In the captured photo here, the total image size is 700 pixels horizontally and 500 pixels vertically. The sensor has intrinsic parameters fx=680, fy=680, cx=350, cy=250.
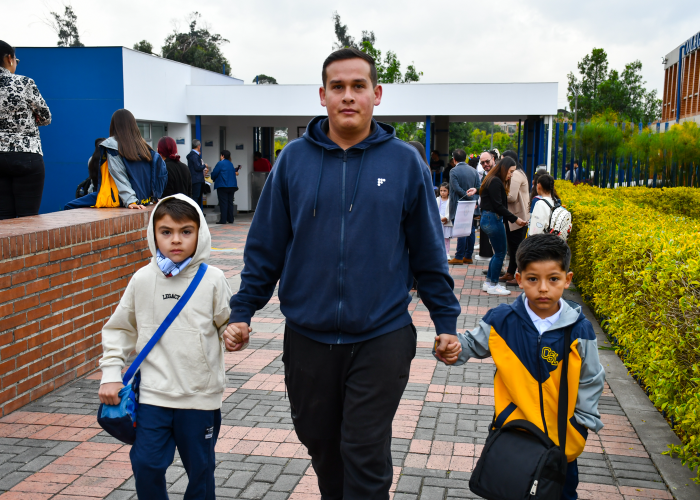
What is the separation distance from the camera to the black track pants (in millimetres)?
2465

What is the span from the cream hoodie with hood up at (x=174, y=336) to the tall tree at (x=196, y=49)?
57346mm

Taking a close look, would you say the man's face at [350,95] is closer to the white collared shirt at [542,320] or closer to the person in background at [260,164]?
the white collared shirt at [542,320]

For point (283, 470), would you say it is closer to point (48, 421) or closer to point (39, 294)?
point (48, 421)

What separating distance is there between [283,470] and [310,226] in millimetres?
1718

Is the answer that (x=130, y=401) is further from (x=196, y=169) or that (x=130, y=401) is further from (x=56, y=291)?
(x=196, y=169)

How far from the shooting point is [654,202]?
13.7 meters

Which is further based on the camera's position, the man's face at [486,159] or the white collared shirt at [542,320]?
the man's face at [486,159]

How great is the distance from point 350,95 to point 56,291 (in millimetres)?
3240

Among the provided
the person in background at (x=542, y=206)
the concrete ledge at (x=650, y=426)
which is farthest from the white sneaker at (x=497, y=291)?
the concrete ledge at (x=650, y=426)

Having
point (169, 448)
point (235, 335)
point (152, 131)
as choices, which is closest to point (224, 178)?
point (152, 131)

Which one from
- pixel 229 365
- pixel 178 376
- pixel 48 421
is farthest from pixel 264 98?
pixel 178 376

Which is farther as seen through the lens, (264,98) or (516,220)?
(264,98)

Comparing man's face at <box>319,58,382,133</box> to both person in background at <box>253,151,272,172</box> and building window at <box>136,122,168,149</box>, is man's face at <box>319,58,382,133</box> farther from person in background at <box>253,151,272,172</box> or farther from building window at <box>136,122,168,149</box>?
person in background at <box>253,151,272,172</box>

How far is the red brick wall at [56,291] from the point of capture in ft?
14.4
